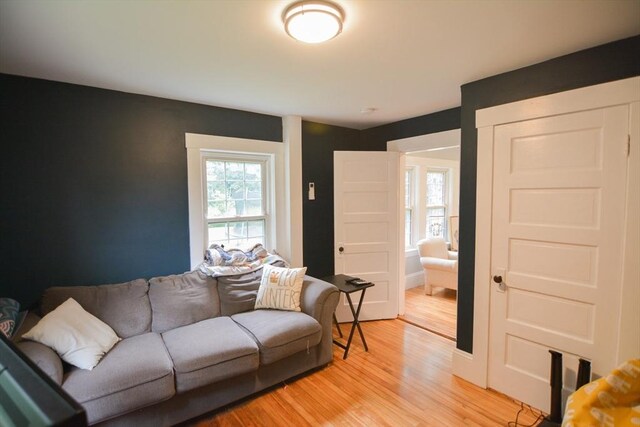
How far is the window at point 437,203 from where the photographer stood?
5508mm

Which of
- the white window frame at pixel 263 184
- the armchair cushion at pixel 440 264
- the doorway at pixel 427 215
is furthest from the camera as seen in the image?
the armchair cushion at pixel 440 264

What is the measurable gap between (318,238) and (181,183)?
1736mm

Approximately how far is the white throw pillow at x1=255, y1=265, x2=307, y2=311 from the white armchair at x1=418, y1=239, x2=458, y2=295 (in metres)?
Answer: 2.56

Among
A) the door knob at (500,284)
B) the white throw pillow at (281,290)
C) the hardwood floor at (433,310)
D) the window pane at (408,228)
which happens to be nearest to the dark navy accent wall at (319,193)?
the white throw pillow at (281,290)

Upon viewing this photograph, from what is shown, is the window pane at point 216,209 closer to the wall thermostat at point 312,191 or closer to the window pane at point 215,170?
the window pane at point 215,170

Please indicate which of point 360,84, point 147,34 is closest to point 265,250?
point 360,84

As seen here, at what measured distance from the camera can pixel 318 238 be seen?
12.8ft

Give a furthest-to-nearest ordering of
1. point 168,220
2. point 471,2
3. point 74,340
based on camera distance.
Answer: point 168,220 → point 74,340 → point 471,2

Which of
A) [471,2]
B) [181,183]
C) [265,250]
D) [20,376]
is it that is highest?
[471,2]

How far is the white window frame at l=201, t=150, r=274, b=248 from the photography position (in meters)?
3.12

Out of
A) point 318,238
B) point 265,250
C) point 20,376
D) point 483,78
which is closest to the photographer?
point 20,376

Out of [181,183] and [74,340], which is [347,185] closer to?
[181,183]

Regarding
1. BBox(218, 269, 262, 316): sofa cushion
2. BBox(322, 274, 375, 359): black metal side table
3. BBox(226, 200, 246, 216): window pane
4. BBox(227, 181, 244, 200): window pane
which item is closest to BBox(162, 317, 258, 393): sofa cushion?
BBox(218, 269, 262, 316): sofa cushion

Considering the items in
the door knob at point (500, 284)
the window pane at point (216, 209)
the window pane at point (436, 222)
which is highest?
the window pane at point (216, 209)
